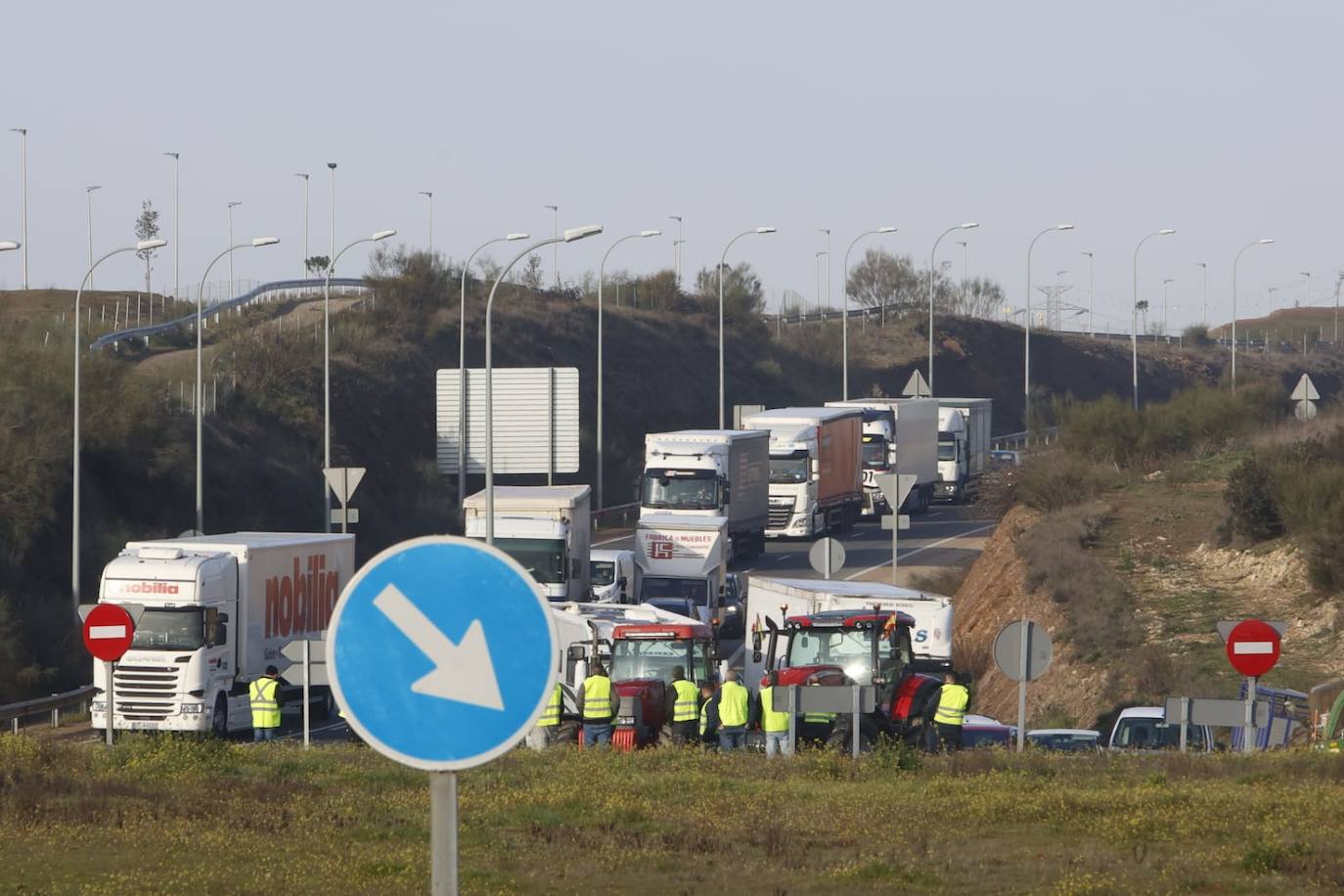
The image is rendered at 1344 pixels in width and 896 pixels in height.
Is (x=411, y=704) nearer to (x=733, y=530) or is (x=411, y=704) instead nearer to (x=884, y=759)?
(x=884, y=759)

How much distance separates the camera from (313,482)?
2418 inches

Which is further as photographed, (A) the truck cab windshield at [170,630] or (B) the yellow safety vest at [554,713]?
(A) the truck cab windshield at [170,630]

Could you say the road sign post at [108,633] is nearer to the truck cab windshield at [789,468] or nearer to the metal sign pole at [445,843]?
the metal sign pole at [445,843]

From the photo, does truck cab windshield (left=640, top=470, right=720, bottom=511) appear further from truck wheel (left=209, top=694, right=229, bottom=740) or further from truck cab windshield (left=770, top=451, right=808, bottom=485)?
truck wheel (left=209, top=694, right=229, bottom=740)

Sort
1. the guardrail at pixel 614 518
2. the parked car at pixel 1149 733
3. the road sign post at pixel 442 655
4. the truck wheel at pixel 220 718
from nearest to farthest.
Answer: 1. the road sign post at pixel 442 655
2. the parked car at pixel 1149 733
3. the truck wheel at pixel 220 718
4. the guardrail at pixel 614 518

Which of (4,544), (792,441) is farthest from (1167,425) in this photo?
(4,544)

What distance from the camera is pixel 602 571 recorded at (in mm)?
Result: 38156

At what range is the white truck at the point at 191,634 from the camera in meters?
26.4

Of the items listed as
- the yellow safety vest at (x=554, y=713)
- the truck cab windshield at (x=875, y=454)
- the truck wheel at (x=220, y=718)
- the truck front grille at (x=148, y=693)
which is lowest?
the truck wheel at (x=220, y=718)

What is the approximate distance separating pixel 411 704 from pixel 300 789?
37.8ft

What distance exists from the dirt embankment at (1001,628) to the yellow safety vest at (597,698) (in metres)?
8.88

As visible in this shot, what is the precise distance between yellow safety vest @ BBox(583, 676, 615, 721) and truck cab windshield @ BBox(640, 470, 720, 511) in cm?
2321

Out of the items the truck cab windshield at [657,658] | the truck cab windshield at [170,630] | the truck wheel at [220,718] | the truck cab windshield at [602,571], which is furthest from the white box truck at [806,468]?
the truck cab windshield at [657,658]

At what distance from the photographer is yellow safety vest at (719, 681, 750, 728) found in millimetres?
21109
